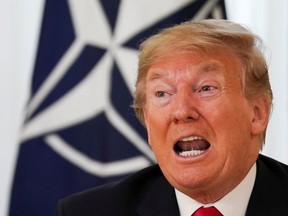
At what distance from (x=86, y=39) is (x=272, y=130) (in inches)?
31.8

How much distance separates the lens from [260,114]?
1523mm

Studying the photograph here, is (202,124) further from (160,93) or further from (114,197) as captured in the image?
(114,197)

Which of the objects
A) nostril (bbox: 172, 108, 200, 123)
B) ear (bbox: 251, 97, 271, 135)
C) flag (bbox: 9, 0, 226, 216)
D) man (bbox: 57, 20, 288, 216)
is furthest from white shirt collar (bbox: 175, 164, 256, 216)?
flag (bbox: 9, 0, 226, 216)

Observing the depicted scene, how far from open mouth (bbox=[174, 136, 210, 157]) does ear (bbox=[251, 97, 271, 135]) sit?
15 centimetres

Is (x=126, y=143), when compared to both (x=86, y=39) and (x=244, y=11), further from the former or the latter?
(x=244, y=11)

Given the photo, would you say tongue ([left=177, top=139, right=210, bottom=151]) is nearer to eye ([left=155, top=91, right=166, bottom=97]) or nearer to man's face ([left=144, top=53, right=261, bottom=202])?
man's face ([left=144, top=53, right=261, bottom=202])

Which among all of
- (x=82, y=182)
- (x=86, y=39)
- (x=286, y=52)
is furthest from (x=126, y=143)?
(x=286, y=52)

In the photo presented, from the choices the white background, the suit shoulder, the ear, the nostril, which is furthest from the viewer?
the white background

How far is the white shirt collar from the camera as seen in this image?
4.94ft

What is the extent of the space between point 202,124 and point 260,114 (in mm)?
201

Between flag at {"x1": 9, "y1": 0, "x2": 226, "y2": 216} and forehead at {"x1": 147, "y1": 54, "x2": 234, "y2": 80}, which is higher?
forehead at {"x1": 147, "y1": 54, "x2": 234, "y2": 80}

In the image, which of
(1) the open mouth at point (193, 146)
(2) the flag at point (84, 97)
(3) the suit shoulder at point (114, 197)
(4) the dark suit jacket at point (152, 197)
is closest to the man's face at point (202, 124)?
(1) the open mouth at point (193, 146)

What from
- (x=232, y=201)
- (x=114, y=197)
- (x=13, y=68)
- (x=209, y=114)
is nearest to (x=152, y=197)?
(x=114, y=197)

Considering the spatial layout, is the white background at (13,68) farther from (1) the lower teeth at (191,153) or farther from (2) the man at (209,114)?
(1) the lower teeth at (191,153)
